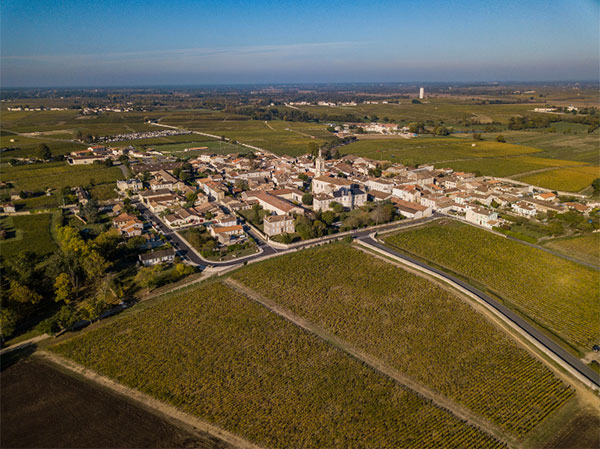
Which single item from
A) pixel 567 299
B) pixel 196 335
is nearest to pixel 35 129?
pixel 196 335

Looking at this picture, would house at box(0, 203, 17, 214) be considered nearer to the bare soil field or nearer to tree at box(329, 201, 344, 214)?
the bare soil field

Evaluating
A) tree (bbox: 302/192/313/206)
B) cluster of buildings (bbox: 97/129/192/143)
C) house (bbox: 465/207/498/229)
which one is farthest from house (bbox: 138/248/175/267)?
cluster of buildings (bbox: 97/129/192/143)

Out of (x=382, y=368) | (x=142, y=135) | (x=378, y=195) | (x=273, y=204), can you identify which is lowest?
(x=382, y=368)

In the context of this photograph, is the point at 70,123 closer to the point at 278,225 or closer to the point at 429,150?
the point at 429,150

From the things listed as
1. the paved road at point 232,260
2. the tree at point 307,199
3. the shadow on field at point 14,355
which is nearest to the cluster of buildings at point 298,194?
the tree at point 307,199

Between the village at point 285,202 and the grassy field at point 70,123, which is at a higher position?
the grassy field at point 70,123

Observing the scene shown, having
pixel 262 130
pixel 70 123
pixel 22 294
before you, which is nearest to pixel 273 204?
pixel 22 294

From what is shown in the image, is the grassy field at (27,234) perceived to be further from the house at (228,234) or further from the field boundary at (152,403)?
the field boundary at (152,403)
